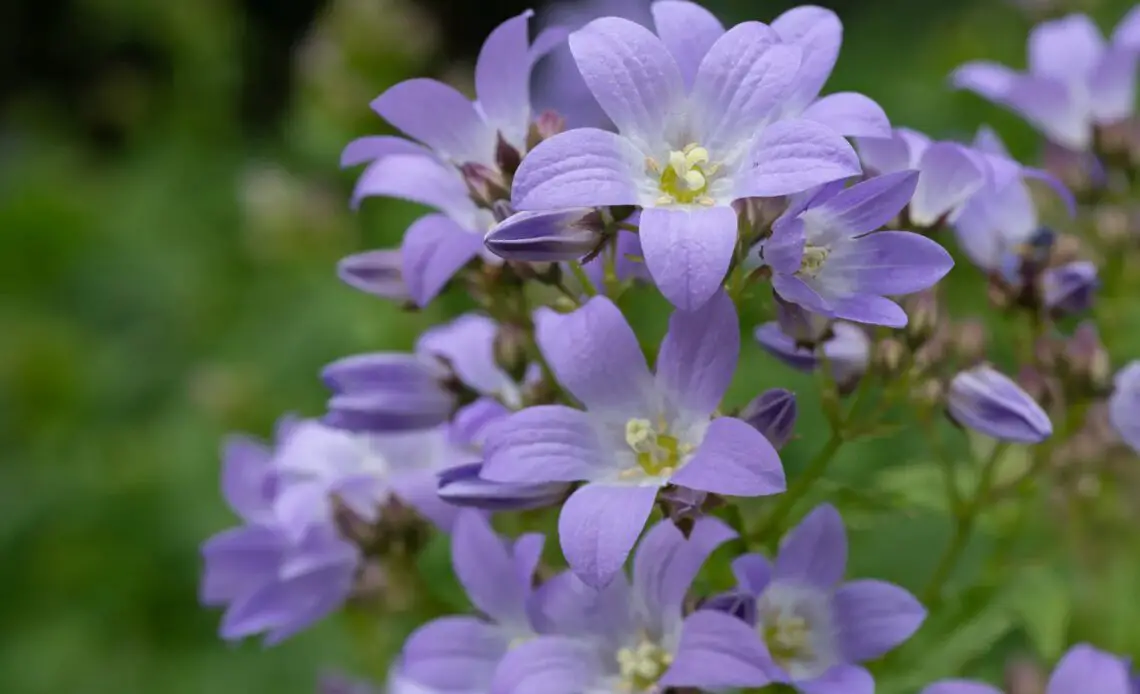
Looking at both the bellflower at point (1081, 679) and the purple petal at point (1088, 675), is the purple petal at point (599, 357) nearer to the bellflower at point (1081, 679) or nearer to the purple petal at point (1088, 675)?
the bellflower at point (1081, 679)

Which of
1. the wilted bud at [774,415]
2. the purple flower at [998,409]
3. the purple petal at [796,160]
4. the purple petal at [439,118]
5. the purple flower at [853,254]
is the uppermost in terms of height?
the purple petal at [439,118]

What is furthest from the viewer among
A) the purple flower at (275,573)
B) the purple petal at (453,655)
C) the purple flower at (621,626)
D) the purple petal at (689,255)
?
the purple flower at (275,573)

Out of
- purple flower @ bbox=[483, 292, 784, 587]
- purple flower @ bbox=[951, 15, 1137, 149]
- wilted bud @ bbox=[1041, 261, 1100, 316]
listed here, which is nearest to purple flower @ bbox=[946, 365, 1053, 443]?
wilted bud @ bbox=[1041, 261, 1100, 316]

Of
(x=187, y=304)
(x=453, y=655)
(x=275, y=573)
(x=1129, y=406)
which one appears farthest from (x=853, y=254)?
(x=187, y=304)

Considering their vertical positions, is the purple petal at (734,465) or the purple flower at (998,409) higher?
the purple petal at (734,465)

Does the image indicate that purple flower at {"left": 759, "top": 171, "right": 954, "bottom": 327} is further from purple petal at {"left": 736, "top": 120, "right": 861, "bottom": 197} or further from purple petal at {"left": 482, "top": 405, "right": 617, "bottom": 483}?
purple petal at {"left": 482, "top": 405, "right": 617, "bottom": 483}

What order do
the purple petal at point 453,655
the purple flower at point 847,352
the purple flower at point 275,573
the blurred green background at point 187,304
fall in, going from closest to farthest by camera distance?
the purple petal at point 453,655
the purple flower at point 847,352
the purple flower at point 275,573
the blurred green background at point 187,304

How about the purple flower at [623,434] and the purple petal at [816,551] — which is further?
the purple petal at [816,551]

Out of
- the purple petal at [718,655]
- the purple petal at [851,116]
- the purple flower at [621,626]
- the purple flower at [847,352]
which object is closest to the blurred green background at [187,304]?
the purple flower at [847,352]

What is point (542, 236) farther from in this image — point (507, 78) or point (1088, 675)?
point (1088, 675)
